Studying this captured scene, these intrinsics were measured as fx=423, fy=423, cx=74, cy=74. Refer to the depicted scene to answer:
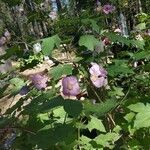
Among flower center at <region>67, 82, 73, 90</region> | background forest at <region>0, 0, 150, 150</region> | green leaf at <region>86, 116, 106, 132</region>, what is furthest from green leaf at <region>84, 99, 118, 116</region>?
green leaf at <region>86, 116, 106, 132</region>

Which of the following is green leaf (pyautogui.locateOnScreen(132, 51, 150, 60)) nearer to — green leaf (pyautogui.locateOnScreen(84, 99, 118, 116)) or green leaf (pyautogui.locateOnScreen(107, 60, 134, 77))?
green leaf (pyautogui.locateOnScreen(107, 60, 134, 77))

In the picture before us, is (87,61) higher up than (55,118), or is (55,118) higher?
(87,61)

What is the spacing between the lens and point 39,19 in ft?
9.16

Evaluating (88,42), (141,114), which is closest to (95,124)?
(141,114)

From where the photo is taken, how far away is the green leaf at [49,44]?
7.26 ft

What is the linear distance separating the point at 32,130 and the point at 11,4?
745 mm

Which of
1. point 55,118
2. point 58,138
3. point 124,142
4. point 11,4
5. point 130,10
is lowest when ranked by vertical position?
point 130,10

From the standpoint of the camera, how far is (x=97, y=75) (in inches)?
88.9

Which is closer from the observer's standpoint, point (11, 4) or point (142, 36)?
point (11, 4)

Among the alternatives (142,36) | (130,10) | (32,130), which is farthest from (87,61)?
(130,10)

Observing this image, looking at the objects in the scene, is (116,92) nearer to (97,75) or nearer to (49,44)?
(97,75)

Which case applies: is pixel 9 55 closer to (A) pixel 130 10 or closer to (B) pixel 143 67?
(B) pixel 143 67

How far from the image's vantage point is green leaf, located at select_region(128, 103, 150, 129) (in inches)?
81.3

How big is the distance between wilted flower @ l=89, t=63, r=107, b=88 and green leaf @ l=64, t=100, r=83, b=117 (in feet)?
1.35
